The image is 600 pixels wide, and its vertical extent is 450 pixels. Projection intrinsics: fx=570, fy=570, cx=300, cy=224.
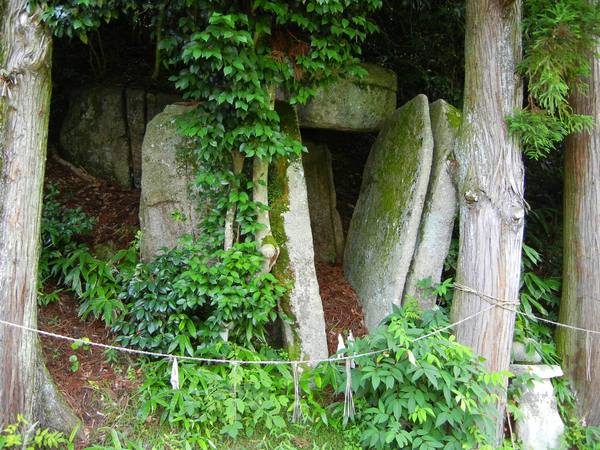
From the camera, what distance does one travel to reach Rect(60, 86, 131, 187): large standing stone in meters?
6.65

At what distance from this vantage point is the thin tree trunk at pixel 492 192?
4.66 metres

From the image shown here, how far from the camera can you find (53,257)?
210 inches

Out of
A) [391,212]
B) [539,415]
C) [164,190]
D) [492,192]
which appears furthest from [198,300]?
[539,415]

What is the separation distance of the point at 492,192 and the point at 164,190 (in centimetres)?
289

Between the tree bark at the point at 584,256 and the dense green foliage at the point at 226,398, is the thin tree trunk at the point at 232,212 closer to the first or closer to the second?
the dense green foliage at the point at 226,398

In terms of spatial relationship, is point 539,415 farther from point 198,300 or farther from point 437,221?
point 198,300

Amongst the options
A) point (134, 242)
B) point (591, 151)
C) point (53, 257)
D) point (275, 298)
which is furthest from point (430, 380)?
point (53, 257)

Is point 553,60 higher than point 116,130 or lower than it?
higher

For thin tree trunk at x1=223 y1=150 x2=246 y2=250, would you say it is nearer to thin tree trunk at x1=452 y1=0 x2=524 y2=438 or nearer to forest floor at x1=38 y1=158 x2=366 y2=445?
forest floor at x1=38 y1=158 x2=366 y2=445

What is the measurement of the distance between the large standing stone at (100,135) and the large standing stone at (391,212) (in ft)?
9.28

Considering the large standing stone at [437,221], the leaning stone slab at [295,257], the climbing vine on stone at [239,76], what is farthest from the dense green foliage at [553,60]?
the leaning stone slab at [295,257]

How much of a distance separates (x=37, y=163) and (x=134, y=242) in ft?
4.82

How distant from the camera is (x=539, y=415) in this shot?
4.79 metres

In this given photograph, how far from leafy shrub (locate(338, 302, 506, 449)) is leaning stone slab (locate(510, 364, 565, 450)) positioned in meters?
0.56
